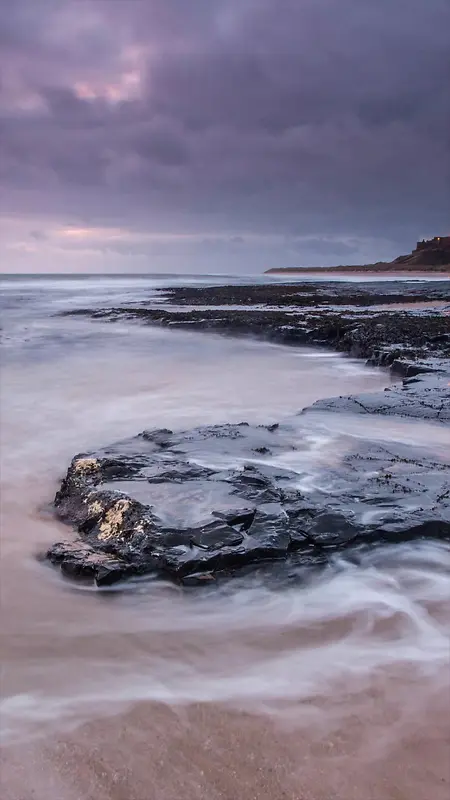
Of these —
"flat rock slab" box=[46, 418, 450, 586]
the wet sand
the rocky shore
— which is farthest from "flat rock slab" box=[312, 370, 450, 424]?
the wet sand

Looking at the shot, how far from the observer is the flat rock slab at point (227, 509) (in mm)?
3223

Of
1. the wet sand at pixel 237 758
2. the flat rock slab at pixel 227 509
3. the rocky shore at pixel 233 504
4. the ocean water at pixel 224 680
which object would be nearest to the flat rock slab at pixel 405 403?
the rocky shore at pixel 233 504

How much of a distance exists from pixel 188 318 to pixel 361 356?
9.51 metres

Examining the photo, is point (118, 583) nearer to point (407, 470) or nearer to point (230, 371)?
point (407, 470)

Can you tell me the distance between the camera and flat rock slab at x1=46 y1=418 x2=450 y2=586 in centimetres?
322

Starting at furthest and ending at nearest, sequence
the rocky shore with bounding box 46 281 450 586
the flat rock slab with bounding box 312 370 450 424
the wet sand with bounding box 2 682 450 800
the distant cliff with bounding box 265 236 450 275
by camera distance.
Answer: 1. the distant cliff with bounding box 265 236 450 275
2. the flat rock slab with bounding box 312 370 450 424
3. the rocky shore with bounding box 46 281 450 586
4. the wet sand with bounding box 2 682 450 800

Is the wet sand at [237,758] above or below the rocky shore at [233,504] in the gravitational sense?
below

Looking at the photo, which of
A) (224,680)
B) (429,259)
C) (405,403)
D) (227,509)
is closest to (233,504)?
(227,509)

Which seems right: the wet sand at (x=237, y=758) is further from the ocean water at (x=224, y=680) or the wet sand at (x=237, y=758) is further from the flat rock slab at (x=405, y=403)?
the flat rock slab at (x=405, y=403)

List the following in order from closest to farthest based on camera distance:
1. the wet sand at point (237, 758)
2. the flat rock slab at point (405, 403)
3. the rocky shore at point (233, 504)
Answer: the wet sand at point (237, 758) < the rocky shore at point (233, 504) < the flat rock slab at point (405, 403)

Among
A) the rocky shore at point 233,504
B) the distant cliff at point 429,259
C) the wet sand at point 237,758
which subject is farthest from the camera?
the distant cliff at point 429,259

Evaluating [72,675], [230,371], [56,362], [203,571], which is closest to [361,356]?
[230,371]

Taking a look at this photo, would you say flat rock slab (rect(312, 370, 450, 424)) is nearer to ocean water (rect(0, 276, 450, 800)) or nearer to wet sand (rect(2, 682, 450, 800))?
ocean water (rect(0, 276, 450, 800))

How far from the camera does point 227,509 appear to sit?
3.58m
